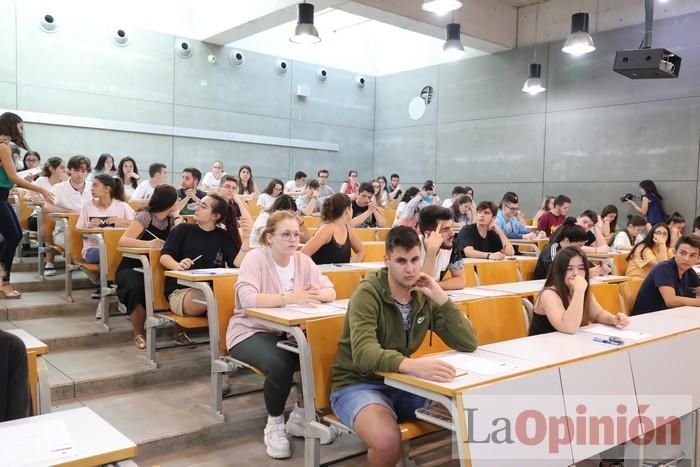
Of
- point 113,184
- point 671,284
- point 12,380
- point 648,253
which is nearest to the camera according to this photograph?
point 12,380

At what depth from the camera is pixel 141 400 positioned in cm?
349

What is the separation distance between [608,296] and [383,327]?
2.09 meters

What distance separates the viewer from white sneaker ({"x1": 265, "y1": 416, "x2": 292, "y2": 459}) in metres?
2.97

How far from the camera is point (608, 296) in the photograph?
3.74 m

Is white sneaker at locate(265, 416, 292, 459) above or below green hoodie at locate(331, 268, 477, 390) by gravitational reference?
below

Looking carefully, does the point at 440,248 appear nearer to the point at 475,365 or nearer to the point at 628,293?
the point at 628,293

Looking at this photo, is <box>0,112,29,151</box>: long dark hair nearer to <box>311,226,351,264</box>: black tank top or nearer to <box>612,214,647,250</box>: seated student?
<box>311,226,351,264</box>: black tank top

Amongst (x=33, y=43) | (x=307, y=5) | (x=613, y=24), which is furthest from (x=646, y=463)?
(x=33, y=43)

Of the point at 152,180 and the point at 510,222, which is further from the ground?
the point at 152,180

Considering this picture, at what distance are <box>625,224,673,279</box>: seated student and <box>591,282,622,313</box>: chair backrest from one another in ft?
5.78

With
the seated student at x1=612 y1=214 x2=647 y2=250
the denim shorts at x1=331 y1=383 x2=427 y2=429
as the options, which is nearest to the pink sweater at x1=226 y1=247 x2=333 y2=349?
the denim shorts at x1=331 y1=383 x2=427 y2=429

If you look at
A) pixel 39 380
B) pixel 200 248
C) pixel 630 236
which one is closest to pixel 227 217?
pixel 200 248

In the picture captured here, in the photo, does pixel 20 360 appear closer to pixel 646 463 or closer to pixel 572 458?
pixel 572 458

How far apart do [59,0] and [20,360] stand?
8.60 meters
